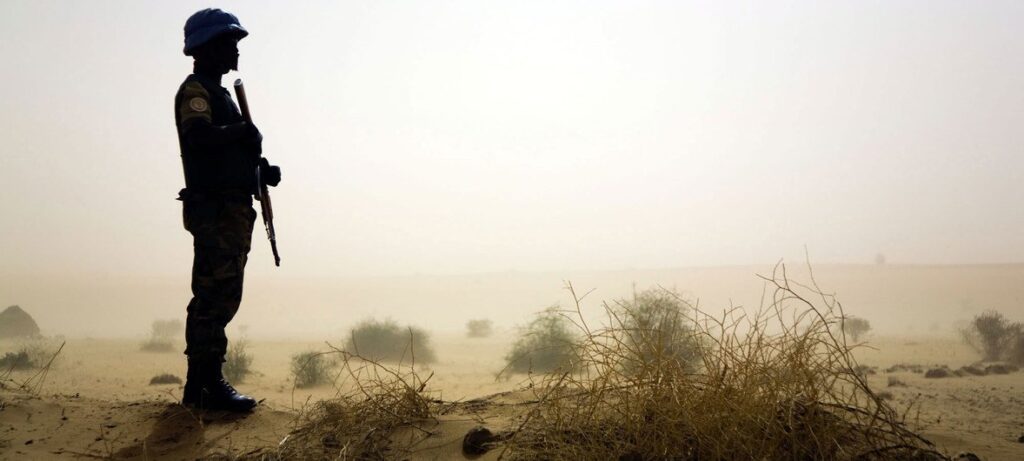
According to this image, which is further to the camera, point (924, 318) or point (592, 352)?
point (924, 318)

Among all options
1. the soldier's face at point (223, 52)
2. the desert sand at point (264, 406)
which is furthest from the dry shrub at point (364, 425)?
the soldier's face at point (223, 52)

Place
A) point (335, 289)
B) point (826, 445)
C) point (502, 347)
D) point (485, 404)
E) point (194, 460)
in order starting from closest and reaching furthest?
point (826, 445) → point (194, 460) → point (485, 404) → point (502, 347) → point (335, 289)

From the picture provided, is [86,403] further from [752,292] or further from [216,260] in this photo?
[752,292]

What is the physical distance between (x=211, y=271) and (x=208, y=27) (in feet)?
5.65

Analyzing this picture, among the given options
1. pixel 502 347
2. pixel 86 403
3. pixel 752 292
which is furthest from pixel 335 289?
pixel 86 403

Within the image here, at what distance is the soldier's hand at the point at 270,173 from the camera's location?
A: 4344 mm

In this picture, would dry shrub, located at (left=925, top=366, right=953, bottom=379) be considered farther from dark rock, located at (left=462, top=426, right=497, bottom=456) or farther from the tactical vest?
the tactical vest

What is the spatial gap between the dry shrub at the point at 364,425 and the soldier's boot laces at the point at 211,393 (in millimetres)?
598

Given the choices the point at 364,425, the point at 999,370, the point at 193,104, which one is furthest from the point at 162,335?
the point at 999,370

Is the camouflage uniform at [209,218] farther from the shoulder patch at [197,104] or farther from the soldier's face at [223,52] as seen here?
the soldier's face at [223,52]

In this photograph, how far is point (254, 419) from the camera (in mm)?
3891

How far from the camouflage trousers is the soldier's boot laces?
10 centimetres

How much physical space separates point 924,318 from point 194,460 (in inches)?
2016

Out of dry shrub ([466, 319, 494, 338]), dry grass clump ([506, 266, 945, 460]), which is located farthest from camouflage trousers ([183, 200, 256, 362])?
dry shrub ([466, 319, 494, 338])
